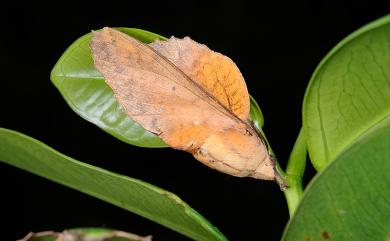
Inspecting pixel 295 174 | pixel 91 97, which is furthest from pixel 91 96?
pixel 295 174

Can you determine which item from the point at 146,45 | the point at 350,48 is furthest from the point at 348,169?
the point at 146,45

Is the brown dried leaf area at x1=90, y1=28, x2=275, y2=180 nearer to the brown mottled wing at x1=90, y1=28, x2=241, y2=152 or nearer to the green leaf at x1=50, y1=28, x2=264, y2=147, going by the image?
the brown mottled wing at x1=90, y1=28, x2=241, y2=152

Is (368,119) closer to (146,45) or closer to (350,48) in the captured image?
(350,48)

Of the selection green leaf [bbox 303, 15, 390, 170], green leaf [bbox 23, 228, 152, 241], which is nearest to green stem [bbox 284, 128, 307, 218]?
green leaf [bbox 303, 15, 390, 170]

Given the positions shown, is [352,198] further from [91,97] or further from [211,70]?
[91,97]

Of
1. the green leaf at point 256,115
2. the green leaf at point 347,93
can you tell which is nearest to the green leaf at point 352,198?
the green leaf at point 347,93

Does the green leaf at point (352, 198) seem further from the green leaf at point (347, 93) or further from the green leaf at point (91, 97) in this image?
the green leaf at point (91, 97)
